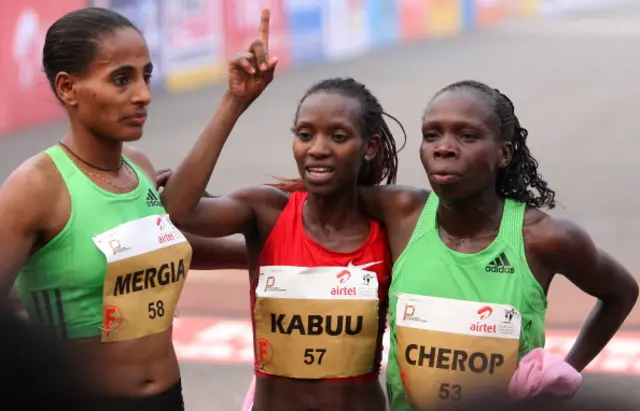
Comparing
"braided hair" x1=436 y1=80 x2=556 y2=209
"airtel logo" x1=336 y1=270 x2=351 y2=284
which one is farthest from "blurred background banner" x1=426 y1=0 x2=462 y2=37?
"airtel logo" x1=336 y1=270 x2=351 y2=284

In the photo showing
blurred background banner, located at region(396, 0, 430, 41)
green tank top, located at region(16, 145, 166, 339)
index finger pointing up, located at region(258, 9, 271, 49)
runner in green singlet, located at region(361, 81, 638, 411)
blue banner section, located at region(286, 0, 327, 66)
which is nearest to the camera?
green tank top, located at region(16, 145, 166, 339)

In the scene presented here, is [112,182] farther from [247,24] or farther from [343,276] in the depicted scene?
[247,24]

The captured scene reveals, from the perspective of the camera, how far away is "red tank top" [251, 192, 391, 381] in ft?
9.89

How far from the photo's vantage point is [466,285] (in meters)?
2.86

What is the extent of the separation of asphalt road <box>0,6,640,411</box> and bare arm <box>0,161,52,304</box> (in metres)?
3.15

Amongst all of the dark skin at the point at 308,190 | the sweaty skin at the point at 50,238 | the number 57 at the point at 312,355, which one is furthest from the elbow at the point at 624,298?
the sweaty skin at the point at 50,238

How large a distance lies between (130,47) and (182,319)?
14.5 ft

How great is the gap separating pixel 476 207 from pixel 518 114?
1281cm

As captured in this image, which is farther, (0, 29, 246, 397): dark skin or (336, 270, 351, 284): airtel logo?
(336, 270, 351, 284): airtel logo

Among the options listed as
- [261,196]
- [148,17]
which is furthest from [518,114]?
[261,196]

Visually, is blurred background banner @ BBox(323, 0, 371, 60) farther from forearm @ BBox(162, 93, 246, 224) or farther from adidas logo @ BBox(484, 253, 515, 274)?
adidas logo @ BBox(484, 253, 515, 274)

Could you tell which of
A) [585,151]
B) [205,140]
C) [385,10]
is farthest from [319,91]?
[385,10]

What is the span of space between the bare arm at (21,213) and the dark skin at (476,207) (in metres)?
0.98

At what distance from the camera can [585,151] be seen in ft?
43.3
